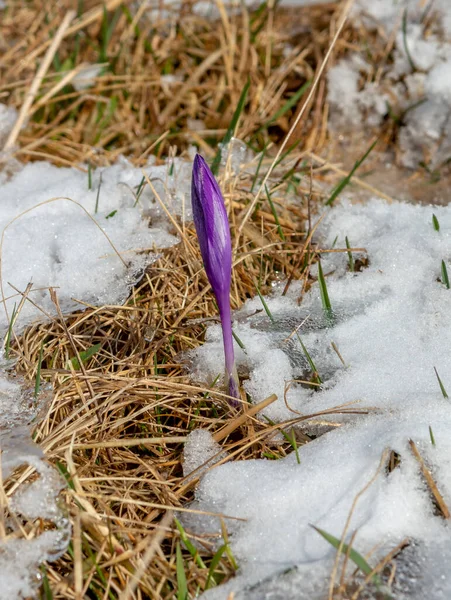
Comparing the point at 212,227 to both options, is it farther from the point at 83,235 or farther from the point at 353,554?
the point at 83,235

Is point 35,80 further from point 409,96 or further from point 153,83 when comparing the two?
point 409,96

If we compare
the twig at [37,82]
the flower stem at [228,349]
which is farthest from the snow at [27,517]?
the twig at [37,82]

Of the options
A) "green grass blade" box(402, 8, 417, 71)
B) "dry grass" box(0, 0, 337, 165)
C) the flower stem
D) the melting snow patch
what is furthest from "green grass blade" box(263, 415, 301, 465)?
"green grass blade" box(402, 8, 417, 71)

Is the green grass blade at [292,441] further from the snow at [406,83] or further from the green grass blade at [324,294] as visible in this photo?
the snow at [406,83]

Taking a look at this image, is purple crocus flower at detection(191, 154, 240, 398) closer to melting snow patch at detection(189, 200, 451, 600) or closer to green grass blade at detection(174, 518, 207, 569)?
melting snow patch at detection(189, 200, 451, 600)

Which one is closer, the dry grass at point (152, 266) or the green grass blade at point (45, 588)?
the green grass blade at point (45, 588)

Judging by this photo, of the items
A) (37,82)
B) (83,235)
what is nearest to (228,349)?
(83,235)
